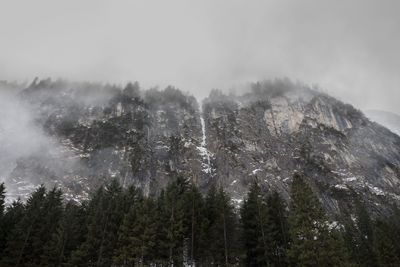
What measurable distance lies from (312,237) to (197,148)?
5330 inches

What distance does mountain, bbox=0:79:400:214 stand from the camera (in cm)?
14200

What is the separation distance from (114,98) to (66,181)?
65249mm

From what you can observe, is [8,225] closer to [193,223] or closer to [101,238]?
[101,238]

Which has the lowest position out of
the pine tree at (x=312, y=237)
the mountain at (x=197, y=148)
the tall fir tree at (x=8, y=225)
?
the pine tree at (x=312, y=237)

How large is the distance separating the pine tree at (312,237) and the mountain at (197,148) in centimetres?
9652

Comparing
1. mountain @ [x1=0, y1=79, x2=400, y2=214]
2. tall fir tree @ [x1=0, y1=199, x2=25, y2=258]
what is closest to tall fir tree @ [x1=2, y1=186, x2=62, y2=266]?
tall fir tree @ [x1=0, y1=199, x2=25, y2=258]

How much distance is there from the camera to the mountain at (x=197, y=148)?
142 metres

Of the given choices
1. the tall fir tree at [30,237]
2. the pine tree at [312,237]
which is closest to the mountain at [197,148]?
the tall fir tree at [30,237]

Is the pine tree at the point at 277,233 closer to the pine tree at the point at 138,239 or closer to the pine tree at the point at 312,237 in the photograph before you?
the pine tree at the point at 312,237

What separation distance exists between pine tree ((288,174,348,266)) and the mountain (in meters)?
96.5

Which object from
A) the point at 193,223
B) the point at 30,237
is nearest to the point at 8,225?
the point at 30,237

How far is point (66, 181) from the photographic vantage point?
5330 inches

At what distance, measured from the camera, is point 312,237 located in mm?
30719

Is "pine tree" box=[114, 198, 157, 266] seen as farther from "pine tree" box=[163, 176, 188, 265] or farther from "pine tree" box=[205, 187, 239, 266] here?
"pine tree" box=[205, 187, 239, 266]
